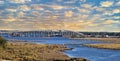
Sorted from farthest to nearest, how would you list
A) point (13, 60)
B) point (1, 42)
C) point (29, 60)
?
point (1, 42) → point (29, 60) → point (13, 60)

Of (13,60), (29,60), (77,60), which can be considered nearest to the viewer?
(13,60)

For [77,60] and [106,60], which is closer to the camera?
[77,60]

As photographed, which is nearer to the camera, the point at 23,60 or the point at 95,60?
the point at 23,60

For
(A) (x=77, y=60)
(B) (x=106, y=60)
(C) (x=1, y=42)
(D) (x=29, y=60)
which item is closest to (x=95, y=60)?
(B) (x=106, y=60)

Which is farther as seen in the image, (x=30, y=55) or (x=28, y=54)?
(x=28, y=54)

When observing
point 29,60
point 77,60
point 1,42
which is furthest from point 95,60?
point 1,42

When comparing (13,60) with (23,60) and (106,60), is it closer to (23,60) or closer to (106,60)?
(23,60)


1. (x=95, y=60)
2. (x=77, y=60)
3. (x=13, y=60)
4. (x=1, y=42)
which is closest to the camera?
(x=13, y=60)

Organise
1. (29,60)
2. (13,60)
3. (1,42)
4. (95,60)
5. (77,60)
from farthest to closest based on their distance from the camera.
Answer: (1,42)
(95,60)
(77,60)
(29,60)
(13,60)

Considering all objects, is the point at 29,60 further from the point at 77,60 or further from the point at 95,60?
the point at 95,60
